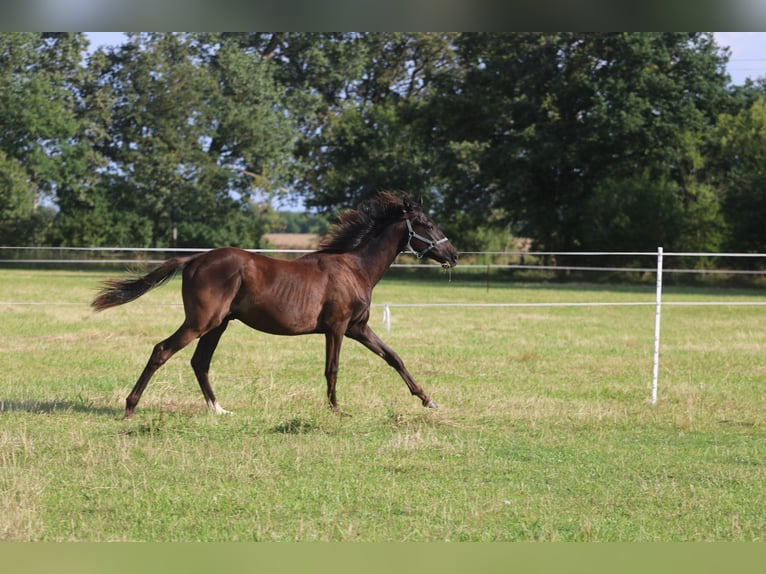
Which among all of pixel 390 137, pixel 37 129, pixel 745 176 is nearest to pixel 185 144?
pixel 37 129

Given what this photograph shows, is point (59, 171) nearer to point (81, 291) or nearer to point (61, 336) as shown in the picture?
point (81, 291)

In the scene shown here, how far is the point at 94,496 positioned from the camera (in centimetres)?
554

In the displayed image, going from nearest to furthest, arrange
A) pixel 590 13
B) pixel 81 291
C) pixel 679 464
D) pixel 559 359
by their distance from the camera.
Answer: pixel 590 13 → pixel 679 464 → pixel 559 359 → pixel 81 291

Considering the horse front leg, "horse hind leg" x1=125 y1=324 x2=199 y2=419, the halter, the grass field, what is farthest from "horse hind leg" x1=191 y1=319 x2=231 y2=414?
the halter

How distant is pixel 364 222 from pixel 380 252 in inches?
15.0

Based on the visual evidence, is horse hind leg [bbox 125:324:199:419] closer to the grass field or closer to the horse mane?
the grass field

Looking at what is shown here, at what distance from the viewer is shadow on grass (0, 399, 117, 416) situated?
825cm

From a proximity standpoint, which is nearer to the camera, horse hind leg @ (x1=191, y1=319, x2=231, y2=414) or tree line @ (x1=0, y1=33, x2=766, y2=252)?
horse hind leg @ (x1=191, y1=319, x2=231, y2=414)

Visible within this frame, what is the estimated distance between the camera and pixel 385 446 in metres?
7.00

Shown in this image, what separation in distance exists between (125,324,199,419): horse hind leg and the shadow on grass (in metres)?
0.37

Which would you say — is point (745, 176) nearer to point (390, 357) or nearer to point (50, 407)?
point (390, 357)

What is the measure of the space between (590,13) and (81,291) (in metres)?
23.0

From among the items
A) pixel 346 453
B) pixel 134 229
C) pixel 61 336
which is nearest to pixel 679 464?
pixel 346 453

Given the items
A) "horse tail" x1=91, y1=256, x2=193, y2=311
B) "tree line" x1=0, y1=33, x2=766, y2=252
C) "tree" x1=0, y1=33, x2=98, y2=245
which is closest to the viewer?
"horse tail" x1=91, y1=256, x2=193, y2=311
